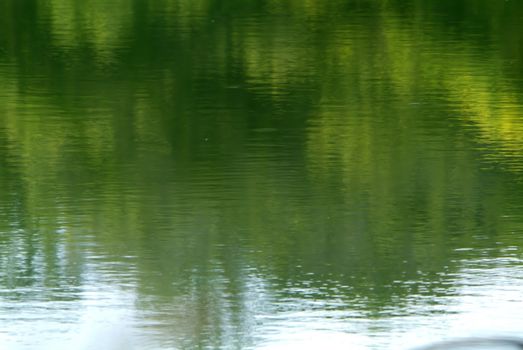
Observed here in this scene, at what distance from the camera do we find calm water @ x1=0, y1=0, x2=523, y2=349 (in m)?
6.82

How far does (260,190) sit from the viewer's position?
9312mm

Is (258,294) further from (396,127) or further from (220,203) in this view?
(396,127)

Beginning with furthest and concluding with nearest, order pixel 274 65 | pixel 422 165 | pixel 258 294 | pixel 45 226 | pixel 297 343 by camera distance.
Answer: pixel 274 65
pixel 422 165
pixel 45 226
pixel 258 294
pixel 297 343

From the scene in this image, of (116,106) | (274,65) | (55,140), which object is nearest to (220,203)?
(55,140)

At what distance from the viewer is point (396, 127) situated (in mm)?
11477

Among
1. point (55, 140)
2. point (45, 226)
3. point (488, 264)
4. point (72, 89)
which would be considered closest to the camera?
point (488, 264)

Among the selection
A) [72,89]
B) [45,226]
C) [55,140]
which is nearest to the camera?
[45,226]

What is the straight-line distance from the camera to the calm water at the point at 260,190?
6820 mm

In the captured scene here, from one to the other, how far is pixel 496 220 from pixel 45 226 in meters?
2.67

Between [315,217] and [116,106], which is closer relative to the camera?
[315,217]

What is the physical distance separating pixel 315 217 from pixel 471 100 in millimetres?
4364

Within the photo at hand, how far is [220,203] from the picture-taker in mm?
8922

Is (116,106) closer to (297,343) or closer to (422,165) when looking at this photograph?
(422,165)

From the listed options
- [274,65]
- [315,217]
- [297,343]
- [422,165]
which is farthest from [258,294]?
[274,65]
